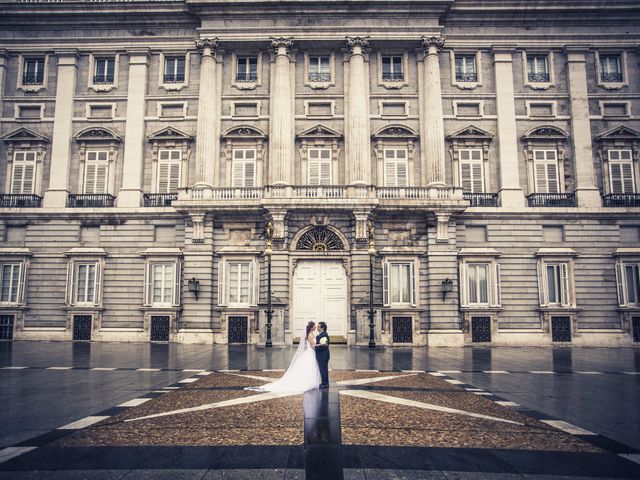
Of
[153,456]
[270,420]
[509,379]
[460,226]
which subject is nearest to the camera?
[153,456]

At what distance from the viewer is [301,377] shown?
1081 centimetres

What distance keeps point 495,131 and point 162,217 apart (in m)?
21.4

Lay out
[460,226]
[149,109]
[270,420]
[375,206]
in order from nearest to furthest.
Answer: [270,420]
[375,206]
[460,226]
[149,109]

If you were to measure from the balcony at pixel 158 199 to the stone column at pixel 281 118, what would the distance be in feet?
21.0

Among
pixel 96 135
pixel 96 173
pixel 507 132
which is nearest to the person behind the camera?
pixel 507 132

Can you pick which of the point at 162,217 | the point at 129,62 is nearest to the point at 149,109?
the point at 129,62

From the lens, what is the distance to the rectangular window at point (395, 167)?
1019 inches

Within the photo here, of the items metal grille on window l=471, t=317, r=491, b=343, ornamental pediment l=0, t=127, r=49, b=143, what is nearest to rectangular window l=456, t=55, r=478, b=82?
metal grille on window l=471, t=317, r=491, b=343

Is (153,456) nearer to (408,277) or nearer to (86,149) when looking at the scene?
(408,277)

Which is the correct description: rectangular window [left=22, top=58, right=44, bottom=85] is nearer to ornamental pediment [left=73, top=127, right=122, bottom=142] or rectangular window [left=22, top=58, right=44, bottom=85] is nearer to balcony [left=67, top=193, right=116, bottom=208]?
ornamental pediment [left=73, top=127, right=122, bottom=142]

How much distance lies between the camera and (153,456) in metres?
6.01

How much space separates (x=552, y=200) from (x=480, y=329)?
908 cm

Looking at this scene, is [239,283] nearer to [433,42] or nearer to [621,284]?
[433,42]

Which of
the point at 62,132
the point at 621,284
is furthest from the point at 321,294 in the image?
the point at 62,132
